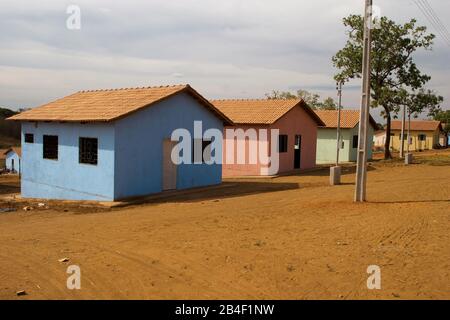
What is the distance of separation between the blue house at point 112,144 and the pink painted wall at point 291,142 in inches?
236

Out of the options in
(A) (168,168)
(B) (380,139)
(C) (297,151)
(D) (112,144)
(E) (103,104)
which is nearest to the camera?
(D) (112,144)

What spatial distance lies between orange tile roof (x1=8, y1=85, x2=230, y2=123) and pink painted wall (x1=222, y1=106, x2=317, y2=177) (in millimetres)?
5638

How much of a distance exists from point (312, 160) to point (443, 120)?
55537 mm

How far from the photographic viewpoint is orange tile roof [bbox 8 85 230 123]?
1600 cm

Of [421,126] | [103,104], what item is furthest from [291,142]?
[421,126]

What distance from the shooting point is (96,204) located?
15.5 m

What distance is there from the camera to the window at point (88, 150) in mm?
16359

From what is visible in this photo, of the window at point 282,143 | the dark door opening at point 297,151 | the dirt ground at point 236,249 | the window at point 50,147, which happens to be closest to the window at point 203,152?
the dirt ground at point 236,249

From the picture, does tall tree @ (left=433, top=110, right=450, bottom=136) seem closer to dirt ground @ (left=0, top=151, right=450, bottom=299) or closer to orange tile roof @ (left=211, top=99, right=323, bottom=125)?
orange tile roof @ (left=211, top=99, right=323, bottom=125)

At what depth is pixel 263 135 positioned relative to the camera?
25.2 m

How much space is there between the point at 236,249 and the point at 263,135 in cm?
1704

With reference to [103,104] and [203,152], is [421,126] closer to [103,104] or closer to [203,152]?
[203,152]

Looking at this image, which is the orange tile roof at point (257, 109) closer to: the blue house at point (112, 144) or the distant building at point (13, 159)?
the blue house at point (112, 144)

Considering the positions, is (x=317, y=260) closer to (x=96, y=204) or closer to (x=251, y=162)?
(x=96, y=204)
